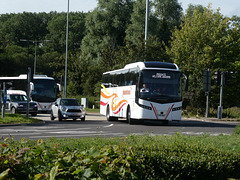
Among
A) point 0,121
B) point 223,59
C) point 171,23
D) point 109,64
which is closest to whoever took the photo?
point 0,121

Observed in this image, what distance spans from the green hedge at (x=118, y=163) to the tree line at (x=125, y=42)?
111ft

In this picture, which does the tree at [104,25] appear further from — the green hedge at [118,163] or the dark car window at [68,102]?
the green hedge at [118,163]

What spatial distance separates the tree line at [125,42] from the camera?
4488cm

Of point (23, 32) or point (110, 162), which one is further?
point (23, 32)

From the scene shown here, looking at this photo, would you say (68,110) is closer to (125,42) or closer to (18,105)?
(18,105)

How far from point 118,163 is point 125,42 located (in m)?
54.7

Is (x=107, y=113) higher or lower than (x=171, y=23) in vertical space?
lower

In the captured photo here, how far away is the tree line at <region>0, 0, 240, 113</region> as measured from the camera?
147ft

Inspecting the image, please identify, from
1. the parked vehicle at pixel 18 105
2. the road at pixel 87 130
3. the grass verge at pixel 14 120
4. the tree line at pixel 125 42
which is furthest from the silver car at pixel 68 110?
the tree line at pixel 125 42

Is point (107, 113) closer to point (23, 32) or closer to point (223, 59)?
point (223, 59)

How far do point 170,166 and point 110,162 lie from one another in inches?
53.4

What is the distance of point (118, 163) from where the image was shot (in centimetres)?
523

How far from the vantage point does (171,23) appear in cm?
7588

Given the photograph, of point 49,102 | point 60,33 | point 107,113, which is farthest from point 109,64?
point 60,33
